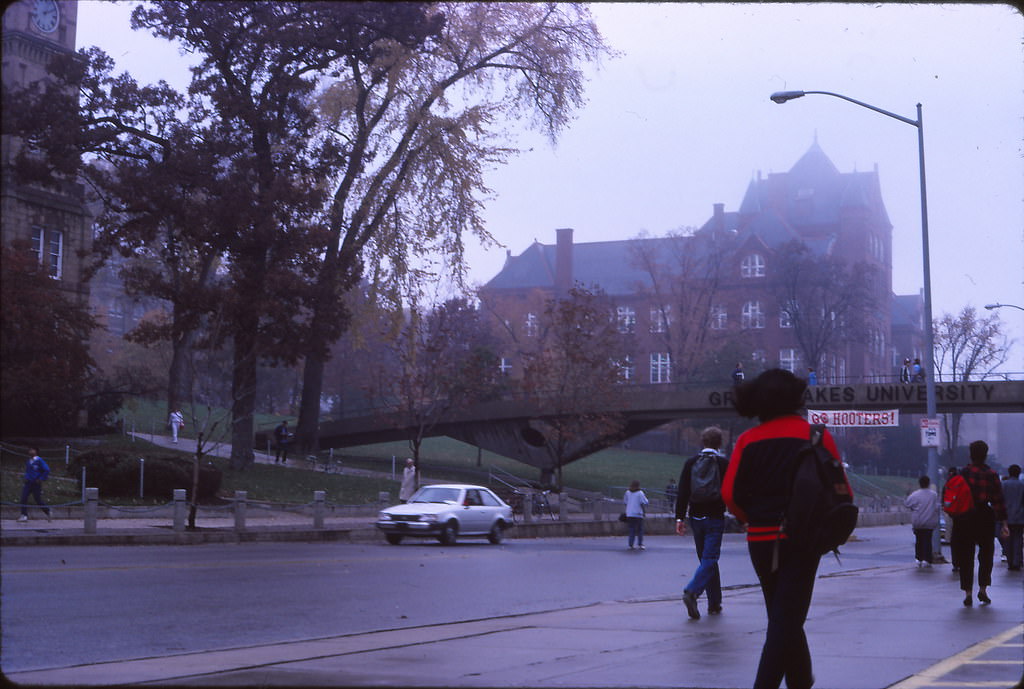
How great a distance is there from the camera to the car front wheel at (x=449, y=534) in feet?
88.7

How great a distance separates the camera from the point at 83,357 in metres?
35.8

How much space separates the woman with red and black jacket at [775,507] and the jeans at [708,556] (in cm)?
517

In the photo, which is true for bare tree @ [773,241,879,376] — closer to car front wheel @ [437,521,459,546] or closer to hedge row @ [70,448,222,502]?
hedge row @ [70,448,222,502]

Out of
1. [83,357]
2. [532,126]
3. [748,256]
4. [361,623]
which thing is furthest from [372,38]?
[748,256]

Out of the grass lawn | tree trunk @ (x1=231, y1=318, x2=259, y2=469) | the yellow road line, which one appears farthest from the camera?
tree trunk @ (x1=231, y1=318, x2=259, y2=469)

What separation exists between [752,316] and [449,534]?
70306 millimetres

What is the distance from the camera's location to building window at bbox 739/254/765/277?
98750mm

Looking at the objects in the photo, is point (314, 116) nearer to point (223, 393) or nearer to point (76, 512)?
point (76, 512)

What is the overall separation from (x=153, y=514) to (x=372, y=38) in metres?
18.1

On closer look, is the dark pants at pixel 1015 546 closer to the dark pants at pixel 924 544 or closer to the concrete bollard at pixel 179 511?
the dark pants at pixel 924 544

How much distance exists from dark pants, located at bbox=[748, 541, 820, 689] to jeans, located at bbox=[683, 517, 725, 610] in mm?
5275

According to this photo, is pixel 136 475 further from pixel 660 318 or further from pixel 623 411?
pixel 660 318

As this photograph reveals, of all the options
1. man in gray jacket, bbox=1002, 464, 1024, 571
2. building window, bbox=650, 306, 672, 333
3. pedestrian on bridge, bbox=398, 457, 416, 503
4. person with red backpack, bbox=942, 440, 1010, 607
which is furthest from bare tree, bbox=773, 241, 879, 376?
person with red backpack, bbox=942, 440, 1010, 607

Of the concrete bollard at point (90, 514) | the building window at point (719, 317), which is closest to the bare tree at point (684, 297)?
the building window at point (719, 317)
